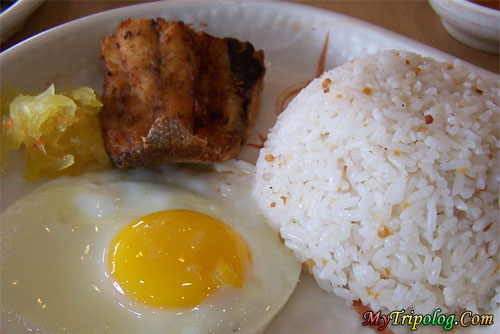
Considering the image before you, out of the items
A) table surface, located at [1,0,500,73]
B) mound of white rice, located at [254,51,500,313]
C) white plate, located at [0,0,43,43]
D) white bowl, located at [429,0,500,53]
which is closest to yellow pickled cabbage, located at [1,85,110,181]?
white plate, located at [0,0,43,43]

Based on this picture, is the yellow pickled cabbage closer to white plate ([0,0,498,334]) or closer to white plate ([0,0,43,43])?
white plate ([0,0,498,334])

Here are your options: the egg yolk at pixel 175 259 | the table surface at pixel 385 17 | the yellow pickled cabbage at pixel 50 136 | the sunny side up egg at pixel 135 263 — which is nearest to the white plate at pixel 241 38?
the yellow pickled cabbage at pixel 50 136

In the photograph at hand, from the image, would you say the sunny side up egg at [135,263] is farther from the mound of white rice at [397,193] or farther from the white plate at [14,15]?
the white plate at [14,15]

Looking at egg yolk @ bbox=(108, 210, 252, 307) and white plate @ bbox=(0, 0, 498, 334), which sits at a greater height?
white plate @ bbox=(0, 0, 498, 334)

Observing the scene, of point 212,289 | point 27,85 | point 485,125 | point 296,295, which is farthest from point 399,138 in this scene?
point 27,85

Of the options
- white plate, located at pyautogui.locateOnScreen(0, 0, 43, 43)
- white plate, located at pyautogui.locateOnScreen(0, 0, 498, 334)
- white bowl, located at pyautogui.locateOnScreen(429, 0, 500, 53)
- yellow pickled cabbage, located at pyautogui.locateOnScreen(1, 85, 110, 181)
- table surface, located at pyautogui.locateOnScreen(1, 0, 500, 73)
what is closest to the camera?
yellow pickled cabbage, located at pyautogui.locateOnScreen(1, 85, 110, 181)

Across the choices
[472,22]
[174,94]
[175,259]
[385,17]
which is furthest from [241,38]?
[175,259]

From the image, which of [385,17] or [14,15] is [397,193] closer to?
[385,17]
